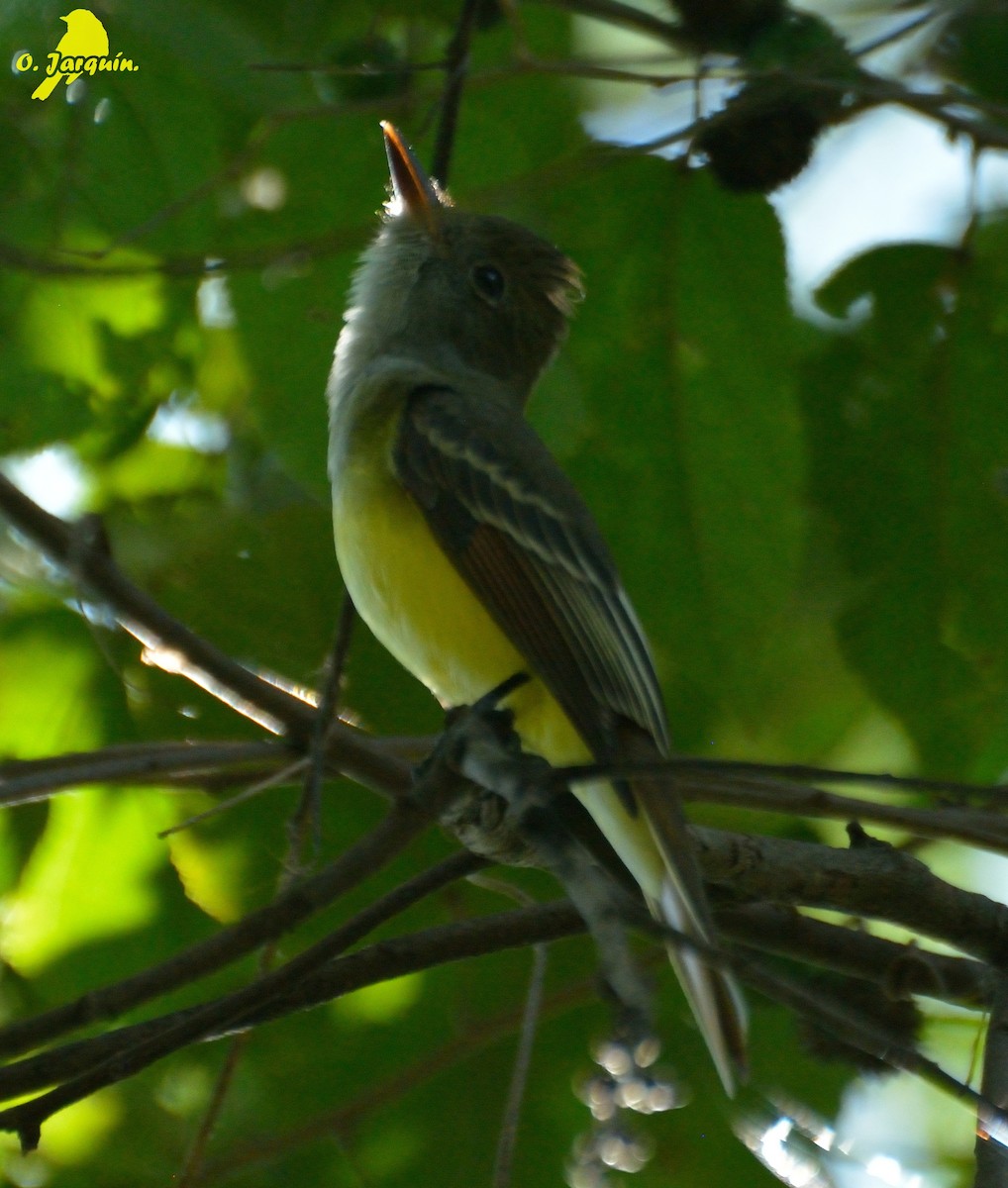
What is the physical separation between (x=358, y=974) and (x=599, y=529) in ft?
4.30

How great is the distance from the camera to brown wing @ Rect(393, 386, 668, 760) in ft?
10.3

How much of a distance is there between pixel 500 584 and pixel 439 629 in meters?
0.16

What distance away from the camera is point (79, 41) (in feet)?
10.5

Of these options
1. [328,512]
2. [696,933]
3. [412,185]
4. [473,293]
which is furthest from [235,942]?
[473,293]

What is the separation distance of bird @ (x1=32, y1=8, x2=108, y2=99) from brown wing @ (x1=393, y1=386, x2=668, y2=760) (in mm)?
1026

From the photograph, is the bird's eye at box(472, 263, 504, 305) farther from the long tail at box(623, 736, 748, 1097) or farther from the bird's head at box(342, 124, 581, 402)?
the long tail at box(623, 736, 748, 1097)

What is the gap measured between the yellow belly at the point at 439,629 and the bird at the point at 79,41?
1100 millimetres

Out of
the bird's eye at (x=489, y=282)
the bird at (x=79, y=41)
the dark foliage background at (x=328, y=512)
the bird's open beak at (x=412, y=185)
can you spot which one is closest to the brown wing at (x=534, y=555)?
the dark foliage background at (x=328, y=512)

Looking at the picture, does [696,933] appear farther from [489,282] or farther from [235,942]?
[489,282]

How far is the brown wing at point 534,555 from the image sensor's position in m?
3.13

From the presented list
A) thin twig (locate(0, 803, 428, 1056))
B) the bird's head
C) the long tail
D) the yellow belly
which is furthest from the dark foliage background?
thin twig (locate(0, 803, 428, 1056))

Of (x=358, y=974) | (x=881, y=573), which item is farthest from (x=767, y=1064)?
(x=358, y=974)

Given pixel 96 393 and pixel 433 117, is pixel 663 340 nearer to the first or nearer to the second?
pixel 433 117

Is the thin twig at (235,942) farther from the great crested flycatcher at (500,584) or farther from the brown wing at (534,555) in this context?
the brown wing at (534,555)
